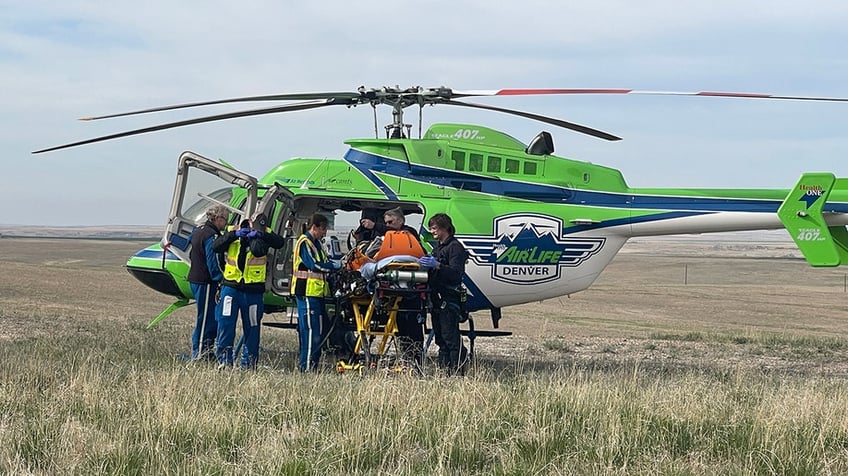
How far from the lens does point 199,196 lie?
34.6 ft

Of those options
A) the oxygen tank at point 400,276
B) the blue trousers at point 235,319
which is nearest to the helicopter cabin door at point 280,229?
the blue trousers at point 235,319

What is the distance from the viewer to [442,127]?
10656mm

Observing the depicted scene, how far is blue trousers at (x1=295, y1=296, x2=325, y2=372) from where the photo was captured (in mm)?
9055

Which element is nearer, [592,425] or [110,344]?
[592,425]

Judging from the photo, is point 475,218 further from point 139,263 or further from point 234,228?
point 139,263

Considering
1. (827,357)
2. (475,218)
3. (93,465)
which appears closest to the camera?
(93,465)

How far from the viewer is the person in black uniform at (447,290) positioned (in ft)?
29.2

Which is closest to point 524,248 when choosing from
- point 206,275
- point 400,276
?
point 400,276

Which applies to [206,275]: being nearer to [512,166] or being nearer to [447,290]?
[447,290]

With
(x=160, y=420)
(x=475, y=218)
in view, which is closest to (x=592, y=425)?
(x=160, y=420)

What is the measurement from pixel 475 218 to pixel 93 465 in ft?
20.2

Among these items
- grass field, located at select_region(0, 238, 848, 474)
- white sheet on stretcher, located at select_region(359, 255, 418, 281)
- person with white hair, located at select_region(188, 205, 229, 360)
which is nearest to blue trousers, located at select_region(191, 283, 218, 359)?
person with white hair, located at select_region(188, 205, 229, 360)

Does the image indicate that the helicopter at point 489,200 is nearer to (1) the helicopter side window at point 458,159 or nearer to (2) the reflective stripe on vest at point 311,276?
(1) the helicopter side window at point 458,159

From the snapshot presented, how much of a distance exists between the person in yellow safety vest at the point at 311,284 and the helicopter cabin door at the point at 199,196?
149cm
